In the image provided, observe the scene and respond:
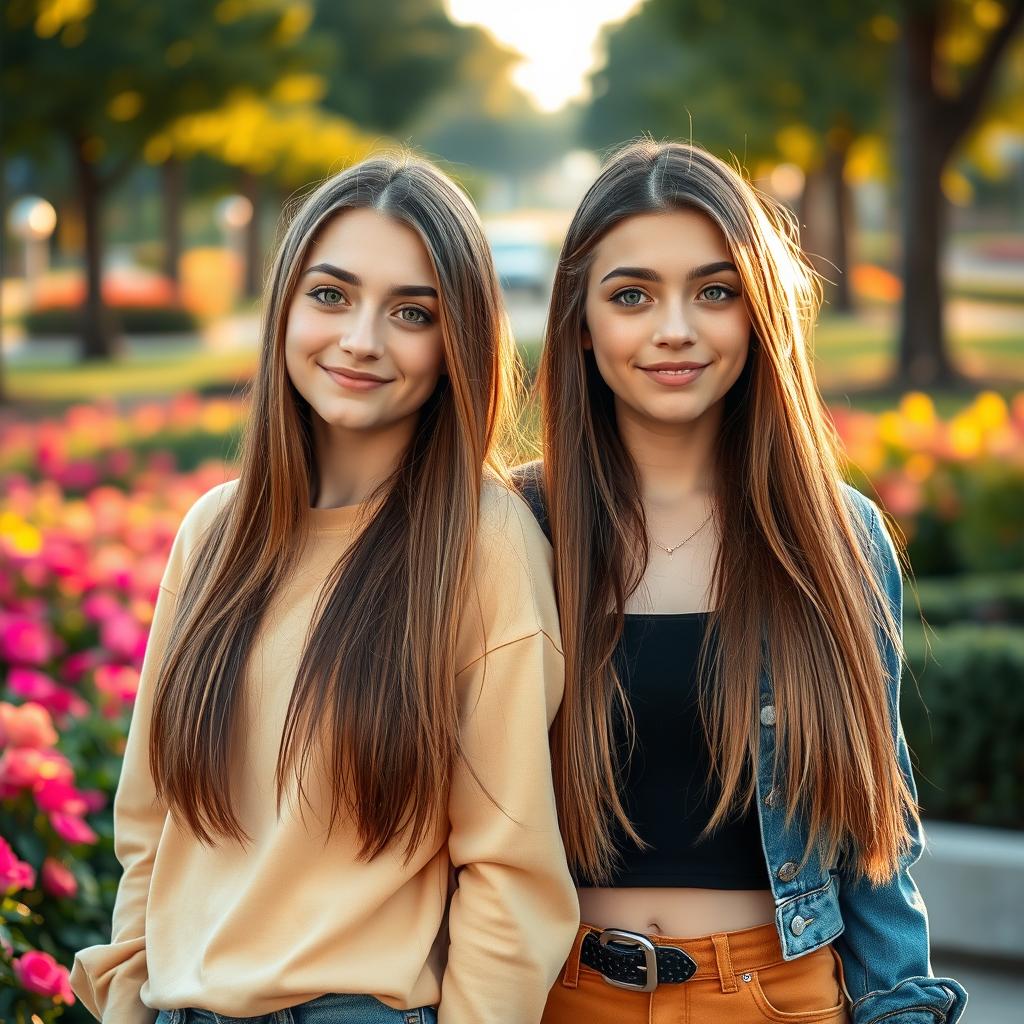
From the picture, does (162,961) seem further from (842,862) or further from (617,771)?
(842,862)

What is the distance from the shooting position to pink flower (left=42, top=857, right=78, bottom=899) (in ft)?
9.46

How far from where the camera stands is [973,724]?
460 cm

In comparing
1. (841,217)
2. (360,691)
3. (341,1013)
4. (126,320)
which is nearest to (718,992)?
(341,1013)

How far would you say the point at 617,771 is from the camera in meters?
2.30

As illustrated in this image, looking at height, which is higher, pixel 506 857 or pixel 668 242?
pixel 668 242

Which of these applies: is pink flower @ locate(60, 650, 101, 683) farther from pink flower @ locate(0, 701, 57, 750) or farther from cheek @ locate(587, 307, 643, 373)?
cheek @ locate(587, 307, 643, 373)

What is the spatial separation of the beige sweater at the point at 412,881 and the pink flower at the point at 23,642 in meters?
1.84

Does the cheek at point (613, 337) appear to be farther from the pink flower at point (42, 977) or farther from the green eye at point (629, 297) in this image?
the pink flower at point (42, 977)

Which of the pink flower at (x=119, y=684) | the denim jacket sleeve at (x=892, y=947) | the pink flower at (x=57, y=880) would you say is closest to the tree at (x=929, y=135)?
the pink flower at (x=119, y=684)

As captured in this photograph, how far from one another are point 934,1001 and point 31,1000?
1.56 meters

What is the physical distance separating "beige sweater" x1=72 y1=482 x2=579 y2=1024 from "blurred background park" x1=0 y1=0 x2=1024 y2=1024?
0.50 metres

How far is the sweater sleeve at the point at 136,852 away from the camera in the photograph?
229 centimetres

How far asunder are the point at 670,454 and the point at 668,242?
39 cm

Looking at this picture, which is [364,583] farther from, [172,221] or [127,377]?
[172,221]
